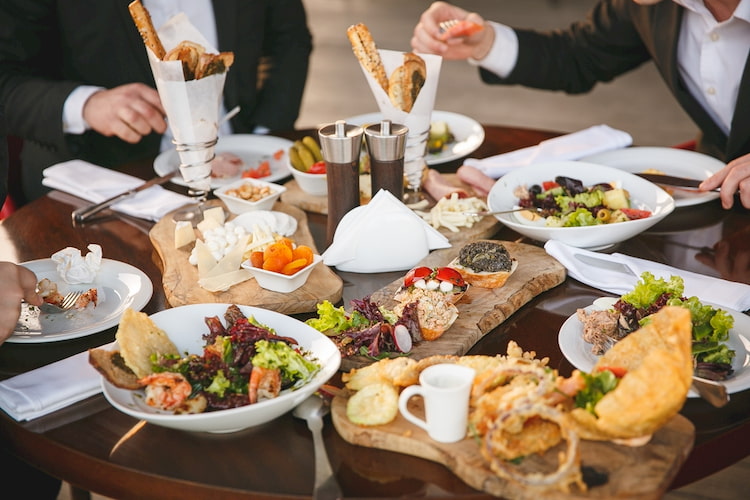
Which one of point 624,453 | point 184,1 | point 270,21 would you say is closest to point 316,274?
point 624,453

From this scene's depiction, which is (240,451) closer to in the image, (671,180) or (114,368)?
(114,368)

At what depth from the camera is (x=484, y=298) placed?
5.55 feet

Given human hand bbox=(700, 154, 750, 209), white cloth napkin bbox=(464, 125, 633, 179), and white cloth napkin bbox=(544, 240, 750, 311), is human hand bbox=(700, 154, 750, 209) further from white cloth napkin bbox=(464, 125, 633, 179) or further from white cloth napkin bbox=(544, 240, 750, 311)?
white cloth napkin bbox=(464, 125, 633, 179)

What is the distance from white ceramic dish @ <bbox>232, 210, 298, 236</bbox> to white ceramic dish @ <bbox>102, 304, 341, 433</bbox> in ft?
1.72

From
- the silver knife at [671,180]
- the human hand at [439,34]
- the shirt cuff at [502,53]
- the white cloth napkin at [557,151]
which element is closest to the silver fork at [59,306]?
the white cloth napkin at [557,151]

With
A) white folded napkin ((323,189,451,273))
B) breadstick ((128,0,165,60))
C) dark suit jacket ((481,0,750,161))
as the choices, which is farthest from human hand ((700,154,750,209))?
breadstick ((128,0,165,60))

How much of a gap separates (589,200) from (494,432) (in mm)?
1100

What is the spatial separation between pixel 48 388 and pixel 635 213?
1455mm

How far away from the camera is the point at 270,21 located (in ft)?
10.9

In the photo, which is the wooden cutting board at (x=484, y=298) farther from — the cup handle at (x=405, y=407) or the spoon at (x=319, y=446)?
the cup handle at (x=405, y=407)

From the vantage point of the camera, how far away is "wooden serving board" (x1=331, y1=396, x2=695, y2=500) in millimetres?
1085

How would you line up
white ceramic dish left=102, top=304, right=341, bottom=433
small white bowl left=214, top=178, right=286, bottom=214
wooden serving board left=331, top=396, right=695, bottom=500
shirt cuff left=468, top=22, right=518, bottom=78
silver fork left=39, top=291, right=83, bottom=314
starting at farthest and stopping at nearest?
shirt cuff left=468, top=22, right=518, bottom=78, small white bowl left=214, top=178, right=286, bottom=214, silver fork left=39, top=291, right=83, bottom=314, white ceramic dish left=102, top=304, right=341, bottom=433, wooden serving board left=331, top=396, right=695, bottom=500

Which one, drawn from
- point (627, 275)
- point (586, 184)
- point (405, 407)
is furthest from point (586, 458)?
point (586, 184)

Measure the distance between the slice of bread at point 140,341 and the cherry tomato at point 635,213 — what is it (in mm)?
1211
